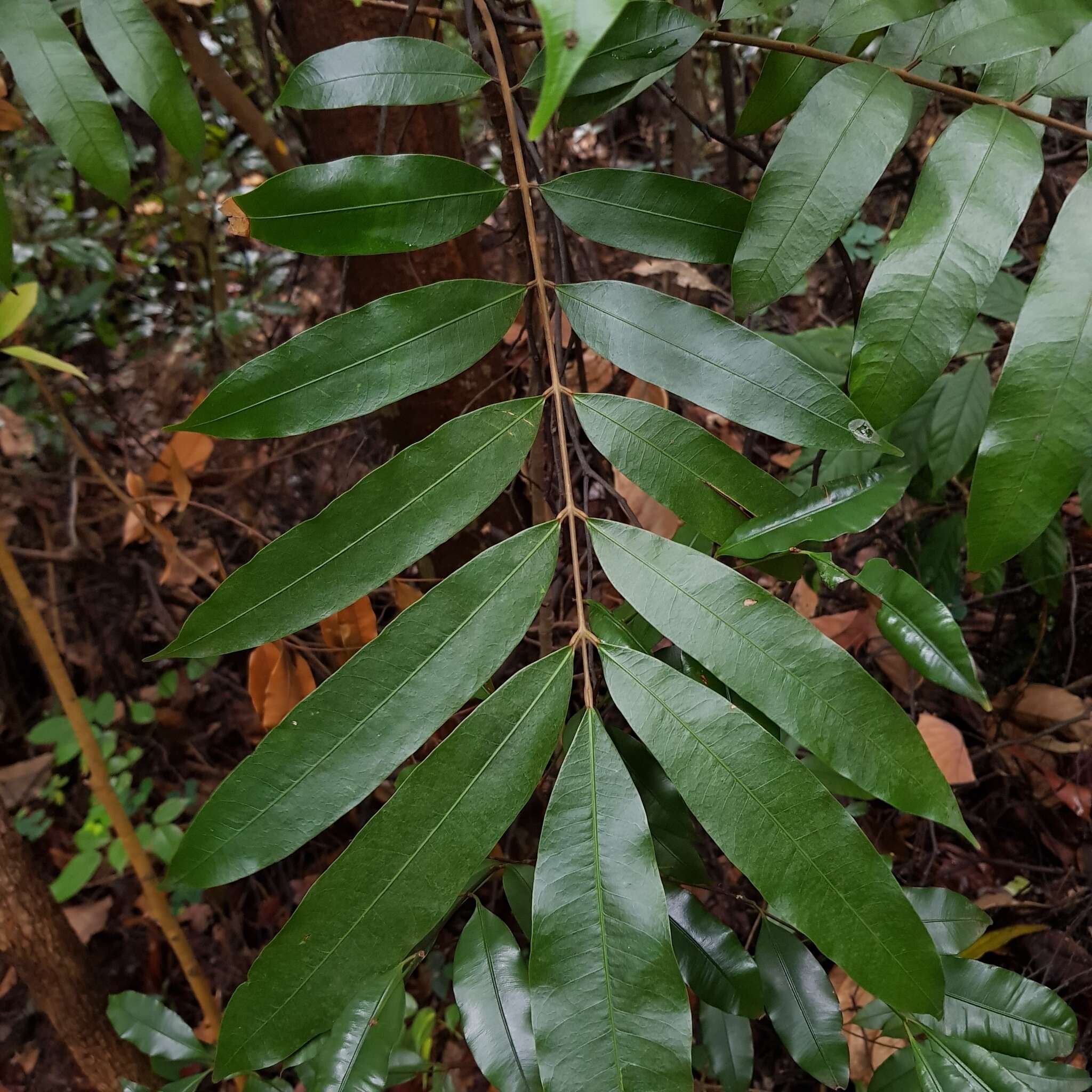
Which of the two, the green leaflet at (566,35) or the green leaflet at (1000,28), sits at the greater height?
the green leaflet at (1000,28)

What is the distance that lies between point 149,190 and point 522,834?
6.28ft

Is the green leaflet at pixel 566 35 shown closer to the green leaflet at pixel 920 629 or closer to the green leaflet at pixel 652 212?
the green leaflet at pixel 652 212

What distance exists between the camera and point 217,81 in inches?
42.3

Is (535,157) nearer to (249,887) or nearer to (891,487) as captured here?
(891,487)

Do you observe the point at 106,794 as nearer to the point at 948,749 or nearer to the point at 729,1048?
the point at 729,1048

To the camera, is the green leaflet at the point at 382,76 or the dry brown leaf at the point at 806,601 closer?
the green leaflet at the point at 382,76

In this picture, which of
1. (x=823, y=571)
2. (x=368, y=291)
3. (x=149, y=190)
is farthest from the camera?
(x=149, y=190)

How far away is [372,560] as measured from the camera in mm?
422

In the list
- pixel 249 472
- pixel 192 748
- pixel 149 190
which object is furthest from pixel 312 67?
pixel 149 190

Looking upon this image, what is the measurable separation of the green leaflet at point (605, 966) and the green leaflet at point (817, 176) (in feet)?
1.04

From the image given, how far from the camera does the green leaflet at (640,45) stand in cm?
48

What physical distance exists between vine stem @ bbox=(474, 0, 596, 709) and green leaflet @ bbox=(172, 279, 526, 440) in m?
0.05

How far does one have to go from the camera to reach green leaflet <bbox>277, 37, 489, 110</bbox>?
A: 0.49 meters

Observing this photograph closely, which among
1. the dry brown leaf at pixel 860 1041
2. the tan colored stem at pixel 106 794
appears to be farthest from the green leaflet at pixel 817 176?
the tan colored stem at pixel 106 794
